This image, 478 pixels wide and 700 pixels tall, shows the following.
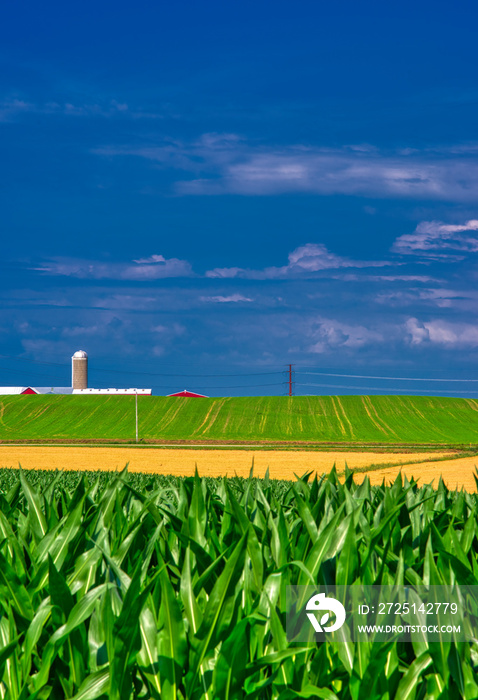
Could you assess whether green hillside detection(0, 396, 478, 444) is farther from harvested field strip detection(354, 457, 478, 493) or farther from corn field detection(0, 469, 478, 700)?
corn field detection(0, 469, 478, 700)

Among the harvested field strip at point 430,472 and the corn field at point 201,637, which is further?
the harvested field strip at point 430,472

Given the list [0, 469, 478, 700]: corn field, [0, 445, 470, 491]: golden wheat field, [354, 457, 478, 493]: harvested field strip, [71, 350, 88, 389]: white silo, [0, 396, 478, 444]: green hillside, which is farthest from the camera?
[71, 350, 88, 389]: white silo

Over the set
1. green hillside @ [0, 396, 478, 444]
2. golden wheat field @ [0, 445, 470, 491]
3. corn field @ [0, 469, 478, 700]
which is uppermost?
corn field @ [0, 469, 478, 700]

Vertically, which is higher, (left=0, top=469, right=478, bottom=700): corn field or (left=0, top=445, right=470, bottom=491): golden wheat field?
(left=0, top=469, right=478, bottom=700): corn field

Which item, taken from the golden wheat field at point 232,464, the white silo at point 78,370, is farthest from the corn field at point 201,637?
the white silo at point 78,370

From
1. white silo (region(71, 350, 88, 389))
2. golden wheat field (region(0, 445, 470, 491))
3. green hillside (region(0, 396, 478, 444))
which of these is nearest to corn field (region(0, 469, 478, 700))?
golden wheat field (region(0, 445, 470, 491))

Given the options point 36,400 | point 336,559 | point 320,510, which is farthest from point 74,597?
point 36,400

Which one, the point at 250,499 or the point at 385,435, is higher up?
the point at 250,499

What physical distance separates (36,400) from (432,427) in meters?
52.7

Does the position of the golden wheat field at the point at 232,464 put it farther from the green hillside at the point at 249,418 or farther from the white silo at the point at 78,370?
the white silo at the point at 78,370

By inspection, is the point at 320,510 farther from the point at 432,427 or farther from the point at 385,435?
the point at 432,427

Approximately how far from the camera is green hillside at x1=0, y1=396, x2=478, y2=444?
64.4 m

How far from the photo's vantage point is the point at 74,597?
2.56 m

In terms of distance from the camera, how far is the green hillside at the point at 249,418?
2537 inches
